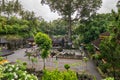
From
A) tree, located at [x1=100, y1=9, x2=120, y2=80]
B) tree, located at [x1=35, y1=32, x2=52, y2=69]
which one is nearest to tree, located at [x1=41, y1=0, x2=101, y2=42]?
tree, located at [x1=35, y1=32, x2=52, y2=69]

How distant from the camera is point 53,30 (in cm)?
10650

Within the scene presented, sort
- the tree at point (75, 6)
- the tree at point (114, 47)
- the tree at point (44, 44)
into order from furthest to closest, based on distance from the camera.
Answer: the tree at point (75, 6) < the tree at point (44, 44) < the tree at point (114, 47)

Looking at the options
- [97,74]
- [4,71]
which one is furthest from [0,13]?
[4,71]

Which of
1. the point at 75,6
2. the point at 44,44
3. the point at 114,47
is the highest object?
the point at 75,6

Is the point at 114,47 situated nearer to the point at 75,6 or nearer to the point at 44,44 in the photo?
the point at 44,44

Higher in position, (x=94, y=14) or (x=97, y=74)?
(x=94, y=14)

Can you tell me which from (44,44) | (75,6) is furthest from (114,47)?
Answer: (75,6)

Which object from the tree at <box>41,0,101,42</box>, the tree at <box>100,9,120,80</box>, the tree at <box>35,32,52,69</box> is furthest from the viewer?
the tree at <box>41,0,101,42</box>

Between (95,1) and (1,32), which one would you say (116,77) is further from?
(1,32)

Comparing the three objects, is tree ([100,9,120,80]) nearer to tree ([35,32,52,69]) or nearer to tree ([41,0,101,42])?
tree ([35,32,52,69])

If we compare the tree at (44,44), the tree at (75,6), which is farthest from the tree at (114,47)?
the tree at (75,6)

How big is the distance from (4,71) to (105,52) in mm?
12765

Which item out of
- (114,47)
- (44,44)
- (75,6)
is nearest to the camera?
(114,47)

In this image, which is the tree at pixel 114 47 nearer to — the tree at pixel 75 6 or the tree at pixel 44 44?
the tree at pixel 44 44
